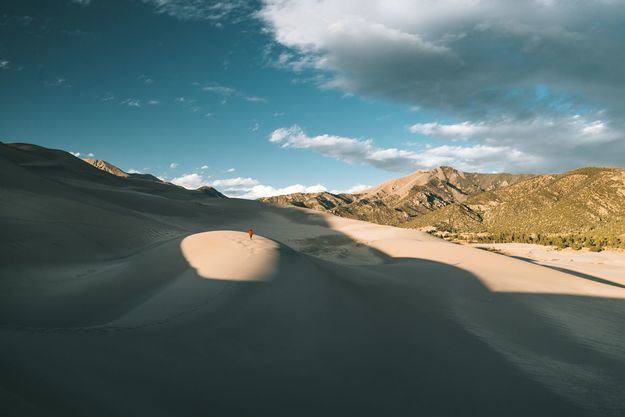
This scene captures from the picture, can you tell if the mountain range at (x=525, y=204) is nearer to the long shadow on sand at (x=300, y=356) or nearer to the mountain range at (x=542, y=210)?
the mountain range at (x=542, y=210)

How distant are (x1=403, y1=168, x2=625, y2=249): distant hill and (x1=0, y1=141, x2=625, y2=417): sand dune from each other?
53.7m

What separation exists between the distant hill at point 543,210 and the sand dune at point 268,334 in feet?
176

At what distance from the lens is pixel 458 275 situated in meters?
14.0

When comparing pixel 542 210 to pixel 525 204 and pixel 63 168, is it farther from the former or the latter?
pixel 63 168

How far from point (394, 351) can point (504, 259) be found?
14831 millimetres

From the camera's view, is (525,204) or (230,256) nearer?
(230,256)

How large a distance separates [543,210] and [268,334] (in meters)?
109

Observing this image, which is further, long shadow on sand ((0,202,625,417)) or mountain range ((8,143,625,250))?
mountain range ((8,143,625,250))

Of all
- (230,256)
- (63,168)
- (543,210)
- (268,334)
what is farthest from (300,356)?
(543,210)

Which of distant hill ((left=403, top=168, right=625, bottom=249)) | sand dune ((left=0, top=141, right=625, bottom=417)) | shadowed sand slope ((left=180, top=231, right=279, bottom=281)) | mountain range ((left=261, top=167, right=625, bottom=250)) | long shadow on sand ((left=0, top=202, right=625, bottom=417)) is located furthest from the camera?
distant hill ((left=403, top=168, right=625, bottom=249))

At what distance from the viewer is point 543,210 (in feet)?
307

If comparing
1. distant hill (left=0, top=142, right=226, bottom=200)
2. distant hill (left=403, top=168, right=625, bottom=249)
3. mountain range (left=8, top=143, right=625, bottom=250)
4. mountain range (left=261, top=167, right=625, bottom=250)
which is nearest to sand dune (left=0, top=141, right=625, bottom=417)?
mountain range (left=8, top=143, right=625, bottom=250)

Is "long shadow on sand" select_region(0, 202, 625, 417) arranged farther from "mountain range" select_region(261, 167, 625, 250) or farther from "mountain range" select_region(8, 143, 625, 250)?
"mountain range" select_region(261, 167, 625, 250)

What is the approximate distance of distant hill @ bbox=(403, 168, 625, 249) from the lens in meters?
73.9
